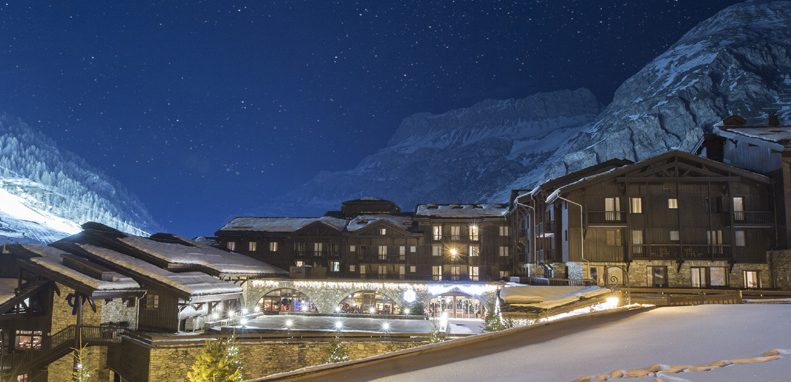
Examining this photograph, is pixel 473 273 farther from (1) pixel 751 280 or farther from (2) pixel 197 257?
(2) pixel 197 257

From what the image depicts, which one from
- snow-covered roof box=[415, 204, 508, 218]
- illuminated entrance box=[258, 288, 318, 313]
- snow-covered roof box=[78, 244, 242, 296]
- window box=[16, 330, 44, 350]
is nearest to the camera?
window box=[16, 330, 44, 350]

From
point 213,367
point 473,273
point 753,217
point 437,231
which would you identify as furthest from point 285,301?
point 753,217

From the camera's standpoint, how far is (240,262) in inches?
1885

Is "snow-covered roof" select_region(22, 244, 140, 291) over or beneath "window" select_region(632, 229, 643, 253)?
beneath

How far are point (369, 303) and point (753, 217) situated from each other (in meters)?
29.7

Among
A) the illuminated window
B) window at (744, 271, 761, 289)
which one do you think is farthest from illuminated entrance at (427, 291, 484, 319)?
window at (744, 271, 761, 289)

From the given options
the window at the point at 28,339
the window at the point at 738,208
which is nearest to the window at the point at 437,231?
the window at the point at 738,208

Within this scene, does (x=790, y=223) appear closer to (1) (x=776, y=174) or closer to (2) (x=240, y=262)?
(1) (x=776, y=174)

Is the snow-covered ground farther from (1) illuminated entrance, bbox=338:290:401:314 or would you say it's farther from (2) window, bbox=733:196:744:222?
(1) illuminated entrance, bbox=338:290:401:314

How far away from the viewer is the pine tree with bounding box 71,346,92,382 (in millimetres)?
26203

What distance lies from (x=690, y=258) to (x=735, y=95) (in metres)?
78.5

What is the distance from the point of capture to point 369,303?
1844 inches

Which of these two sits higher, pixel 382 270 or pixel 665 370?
pixel 665 370

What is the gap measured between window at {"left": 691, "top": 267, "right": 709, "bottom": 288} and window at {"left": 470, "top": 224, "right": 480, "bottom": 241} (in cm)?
2393
